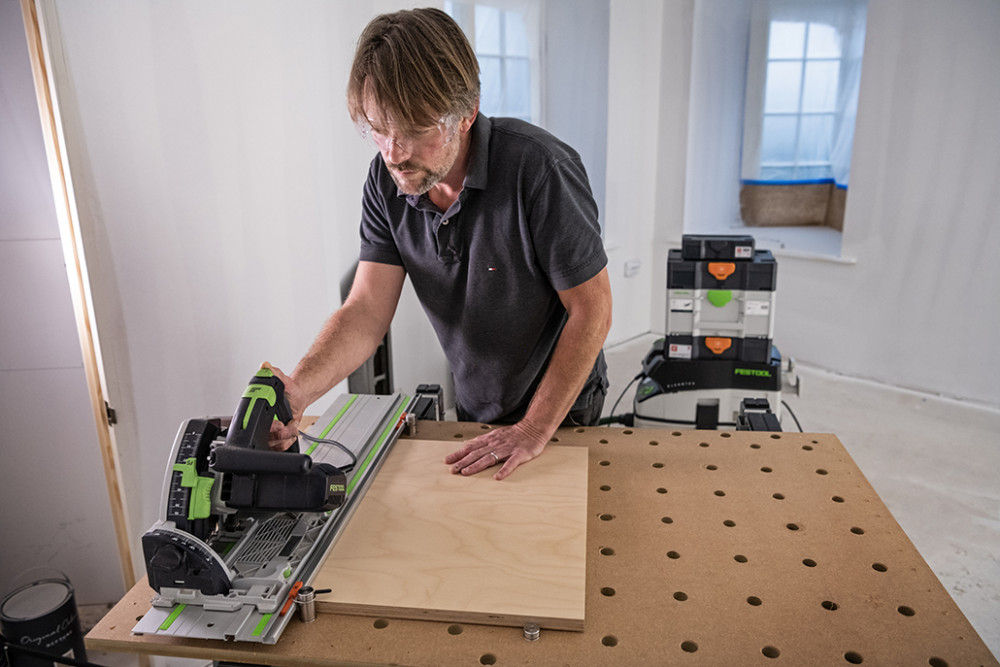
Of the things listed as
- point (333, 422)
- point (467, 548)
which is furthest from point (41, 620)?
point (467, 548)

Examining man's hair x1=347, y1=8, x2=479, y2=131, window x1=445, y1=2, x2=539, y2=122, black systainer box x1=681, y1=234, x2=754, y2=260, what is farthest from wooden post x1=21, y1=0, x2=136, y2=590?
black systainer box x1=681, y1=234, x2=754, y2=260

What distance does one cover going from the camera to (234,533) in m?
1.02

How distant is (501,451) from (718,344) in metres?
1.67

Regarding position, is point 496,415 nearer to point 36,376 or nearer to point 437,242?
point 437,242

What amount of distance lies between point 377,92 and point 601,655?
33.6 inches

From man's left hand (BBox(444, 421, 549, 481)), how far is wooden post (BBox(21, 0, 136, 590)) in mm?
905

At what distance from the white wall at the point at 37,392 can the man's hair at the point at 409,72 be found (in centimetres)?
111

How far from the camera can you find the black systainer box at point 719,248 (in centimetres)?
257

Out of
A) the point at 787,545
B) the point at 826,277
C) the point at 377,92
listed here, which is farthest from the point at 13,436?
the point at 826,277

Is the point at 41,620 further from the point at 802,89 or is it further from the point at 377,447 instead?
the point at 802,89

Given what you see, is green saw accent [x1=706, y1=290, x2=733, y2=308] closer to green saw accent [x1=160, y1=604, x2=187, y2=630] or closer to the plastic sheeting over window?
the plastic sheeting over window

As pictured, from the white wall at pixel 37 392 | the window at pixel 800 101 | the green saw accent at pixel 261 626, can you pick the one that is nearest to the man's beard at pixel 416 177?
the green saw accent at pixel 261 626

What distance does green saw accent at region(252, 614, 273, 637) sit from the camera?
2.82 feet

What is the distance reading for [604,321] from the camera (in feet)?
4.47
